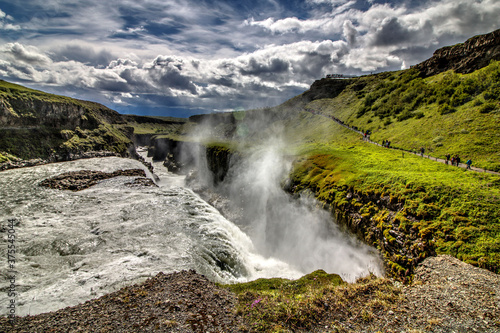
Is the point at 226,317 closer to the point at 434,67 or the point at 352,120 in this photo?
the point at 352,120


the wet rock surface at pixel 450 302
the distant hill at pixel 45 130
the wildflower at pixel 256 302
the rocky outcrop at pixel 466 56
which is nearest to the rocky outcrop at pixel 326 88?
the rocky outcrop at pixel 466 56

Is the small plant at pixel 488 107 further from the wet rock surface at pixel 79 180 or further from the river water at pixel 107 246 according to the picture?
the wet rock surface at pixel 79 180

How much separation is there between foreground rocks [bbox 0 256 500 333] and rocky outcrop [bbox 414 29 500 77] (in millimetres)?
58038

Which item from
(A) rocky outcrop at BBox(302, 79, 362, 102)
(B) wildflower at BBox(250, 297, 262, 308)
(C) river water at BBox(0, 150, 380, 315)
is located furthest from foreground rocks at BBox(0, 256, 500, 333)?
(A) rocky outcrop at BBox(302, 79, 362, 102)

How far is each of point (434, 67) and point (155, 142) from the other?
470ft

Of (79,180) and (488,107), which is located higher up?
(488,107)

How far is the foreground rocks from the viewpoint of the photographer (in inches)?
356

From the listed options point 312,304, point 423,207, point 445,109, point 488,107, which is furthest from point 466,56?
point 312,304

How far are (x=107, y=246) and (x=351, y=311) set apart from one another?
21.7 m

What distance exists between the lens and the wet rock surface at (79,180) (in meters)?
41.7

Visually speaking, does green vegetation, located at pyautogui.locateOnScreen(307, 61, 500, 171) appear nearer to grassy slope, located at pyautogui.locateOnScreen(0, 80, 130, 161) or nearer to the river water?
the river water

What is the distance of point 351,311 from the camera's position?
10805 millimetres

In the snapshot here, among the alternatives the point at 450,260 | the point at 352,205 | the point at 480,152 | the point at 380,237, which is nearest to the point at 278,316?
the point at 450,260

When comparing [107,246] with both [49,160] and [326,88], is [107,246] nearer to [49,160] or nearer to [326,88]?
[49,160]
